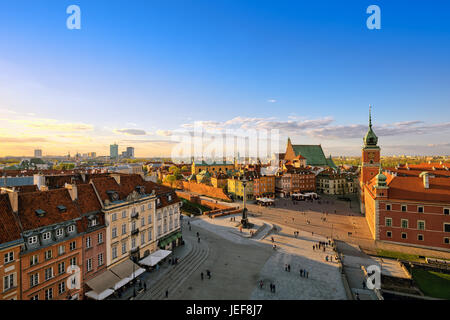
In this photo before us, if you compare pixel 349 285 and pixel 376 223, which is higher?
pixel 376 223

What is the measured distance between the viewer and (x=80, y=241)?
26.3m

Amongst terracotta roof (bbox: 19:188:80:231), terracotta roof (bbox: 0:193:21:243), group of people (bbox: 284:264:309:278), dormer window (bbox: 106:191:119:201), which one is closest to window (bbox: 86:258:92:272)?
terracotta roof (bbox: 19:188:80:231)

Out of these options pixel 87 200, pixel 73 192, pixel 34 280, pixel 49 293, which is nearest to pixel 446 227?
pixel 87 200

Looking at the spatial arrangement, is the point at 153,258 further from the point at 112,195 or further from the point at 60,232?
the point at 60,232

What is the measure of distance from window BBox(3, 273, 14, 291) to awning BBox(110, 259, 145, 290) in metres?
9.87

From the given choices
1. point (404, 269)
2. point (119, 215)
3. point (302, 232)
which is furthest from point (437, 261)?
point (119, 215)

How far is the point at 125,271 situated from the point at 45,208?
11.7m

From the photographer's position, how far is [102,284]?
27.0 metres

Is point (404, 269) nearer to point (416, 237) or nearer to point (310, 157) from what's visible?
point (416, 237)

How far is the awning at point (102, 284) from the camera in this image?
84.4 feet

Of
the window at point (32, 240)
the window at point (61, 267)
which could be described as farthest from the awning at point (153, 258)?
the window at point (32, 240)

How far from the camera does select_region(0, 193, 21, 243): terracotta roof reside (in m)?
20.6
